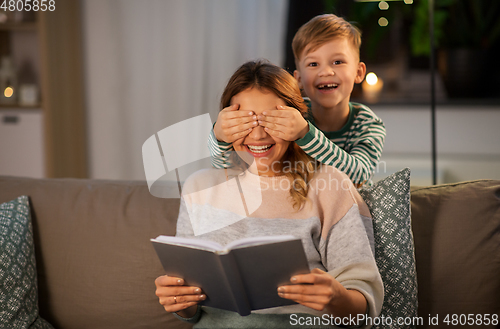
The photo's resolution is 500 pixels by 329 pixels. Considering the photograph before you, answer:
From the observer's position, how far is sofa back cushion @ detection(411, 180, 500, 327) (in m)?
1.10

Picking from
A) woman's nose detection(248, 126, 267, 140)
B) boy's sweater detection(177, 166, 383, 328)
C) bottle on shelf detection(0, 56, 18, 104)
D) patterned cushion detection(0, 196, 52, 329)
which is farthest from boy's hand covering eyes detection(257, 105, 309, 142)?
bottle on shelf detection(0, 56, 18, 104)

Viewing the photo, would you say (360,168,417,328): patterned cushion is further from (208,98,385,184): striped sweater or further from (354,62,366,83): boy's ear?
(354,62,366,83): boy's ear

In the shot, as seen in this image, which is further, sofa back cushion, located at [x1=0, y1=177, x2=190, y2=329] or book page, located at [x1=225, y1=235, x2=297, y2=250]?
sofa back cushion, located at [x1=0, y1=177, x2=190, y2=329]

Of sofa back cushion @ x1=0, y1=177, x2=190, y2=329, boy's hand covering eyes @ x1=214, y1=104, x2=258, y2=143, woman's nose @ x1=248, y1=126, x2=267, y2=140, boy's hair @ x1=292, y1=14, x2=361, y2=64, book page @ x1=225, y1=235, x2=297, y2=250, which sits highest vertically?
boy's hair @ x1=292, y1=14, x2=361, y2=64

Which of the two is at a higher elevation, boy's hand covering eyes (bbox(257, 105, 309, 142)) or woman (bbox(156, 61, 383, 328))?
boy's hand covering eyes (bbox(257, 105, 309, 142))

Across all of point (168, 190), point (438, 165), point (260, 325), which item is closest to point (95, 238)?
point (168, 190)

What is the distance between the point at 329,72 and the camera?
46.7 inches

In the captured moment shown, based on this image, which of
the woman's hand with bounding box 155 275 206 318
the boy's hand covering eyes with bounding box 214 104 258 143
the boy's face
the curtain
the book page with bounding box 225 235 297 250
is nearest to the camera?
the book page with bounding box 225 235 297 250

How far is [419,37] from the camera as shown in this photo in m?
2.73

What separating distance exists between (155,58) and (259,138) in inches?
82.4

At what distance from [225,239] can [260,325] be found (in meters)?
0.20

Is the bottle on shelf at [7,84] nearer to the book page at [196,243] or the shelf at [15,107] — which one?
the shelf at [15,107]

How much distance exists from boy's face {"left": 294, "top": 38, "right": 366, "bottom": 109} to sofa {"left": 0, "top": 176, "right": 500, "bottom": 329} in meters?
0.34

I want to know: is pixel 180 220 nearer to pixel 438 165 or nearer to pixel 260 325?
pixel 260 325
